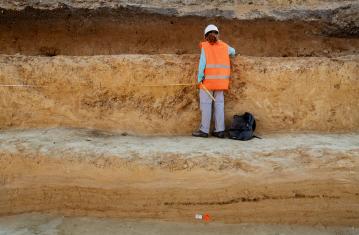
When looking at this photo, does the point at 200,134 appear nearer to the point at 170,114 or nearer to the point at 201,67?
the point at 170,114

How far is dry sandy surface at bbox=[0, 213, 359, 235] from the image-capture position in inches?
221

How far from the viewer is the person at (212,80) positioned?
6.72 metres

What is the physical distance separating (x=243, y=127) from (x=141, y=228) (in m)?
1.96

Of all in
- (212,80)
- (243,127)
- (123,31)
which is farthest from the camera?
(123,31)

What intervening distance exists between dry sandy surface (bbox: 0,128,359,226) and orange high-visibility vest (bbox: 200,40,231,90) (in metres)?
0.84

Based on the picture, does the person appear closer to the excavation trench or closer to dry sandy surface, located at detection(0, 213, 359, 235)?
dry sandy surface, located at detection(0, 213, 359, 235)

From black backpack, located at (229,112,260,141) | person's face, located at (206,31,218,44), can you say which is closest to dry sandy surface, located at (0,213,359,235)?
black backpack, located at (229,112,260,141)

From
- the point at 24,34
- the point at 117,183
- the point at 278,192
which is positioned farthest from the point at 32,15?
the point at 278,192

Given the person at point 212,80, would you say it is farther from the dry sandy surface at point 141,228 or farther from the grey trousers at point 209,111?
the dry sandy surface at point 141,228

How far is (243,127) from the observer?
6613 mm

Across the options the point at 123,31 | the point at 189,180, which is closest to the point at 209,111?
the point at 189,180

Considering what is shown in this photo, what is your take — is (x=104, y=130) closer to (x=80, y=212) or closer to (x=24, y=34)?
(x=80, y=212)

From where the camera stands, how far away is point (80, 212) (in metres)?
5.98

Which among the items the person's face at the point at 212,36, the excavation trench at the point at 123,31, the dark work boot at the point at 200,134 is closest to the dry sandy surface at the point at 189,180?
the dark work boot at the point at 200,134
